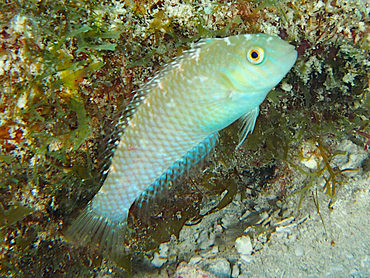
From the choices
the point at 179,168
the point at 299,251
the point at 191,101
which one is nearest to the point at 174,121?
the point at 191,101

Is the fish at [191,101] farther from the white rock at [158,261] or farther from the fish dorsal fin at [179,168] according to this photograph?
the white rock at [158,261]

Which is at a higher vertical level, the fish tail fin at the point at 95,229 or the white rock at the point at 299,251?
the fish tail fin at the point at 95,229

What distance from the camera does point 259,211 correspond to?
3.90 meters

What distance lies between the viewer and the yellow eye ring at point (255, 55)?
67.7 inches

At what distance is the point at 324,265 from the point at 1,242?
3743 millimetres

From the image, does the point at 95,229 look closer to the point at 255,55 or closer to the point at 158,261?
the point at 158,261

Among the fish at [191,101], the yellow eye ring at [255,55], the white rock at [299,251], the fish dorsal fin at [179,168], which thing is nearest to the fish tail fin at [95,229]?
the fish at [191,101]

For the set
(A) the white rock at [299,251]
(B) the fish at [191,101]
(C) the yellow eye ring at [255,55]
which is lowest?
(A) the white rock at [299,251]

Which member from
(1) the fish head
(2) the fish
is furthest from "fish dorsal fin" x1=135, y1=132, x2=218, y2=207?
(1) the fish head

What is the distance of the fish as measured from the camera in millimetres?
1744

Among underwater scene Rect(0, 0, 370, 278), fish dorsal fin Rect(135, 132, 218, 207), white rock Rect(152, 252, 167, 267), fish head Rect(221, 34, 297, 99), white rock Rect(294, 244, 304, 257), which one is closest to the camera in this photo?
fish head Rect(221, 34, 297, 99)

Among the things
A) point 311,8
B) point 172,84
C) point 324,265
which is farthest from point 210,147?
point 324,265

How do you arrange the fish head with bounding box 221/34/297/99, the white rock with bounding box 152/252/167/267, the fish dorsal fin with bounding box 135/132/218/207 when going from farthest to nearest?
1. the white rock with bounding box 152/252/167/267
2. the fish dorsal fin with bounding box 135/132/218/207
3. the fish head with bounding box 221/34/297/99

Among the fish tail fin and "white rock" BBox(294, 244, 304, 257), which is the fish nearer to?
the fish tail fin
